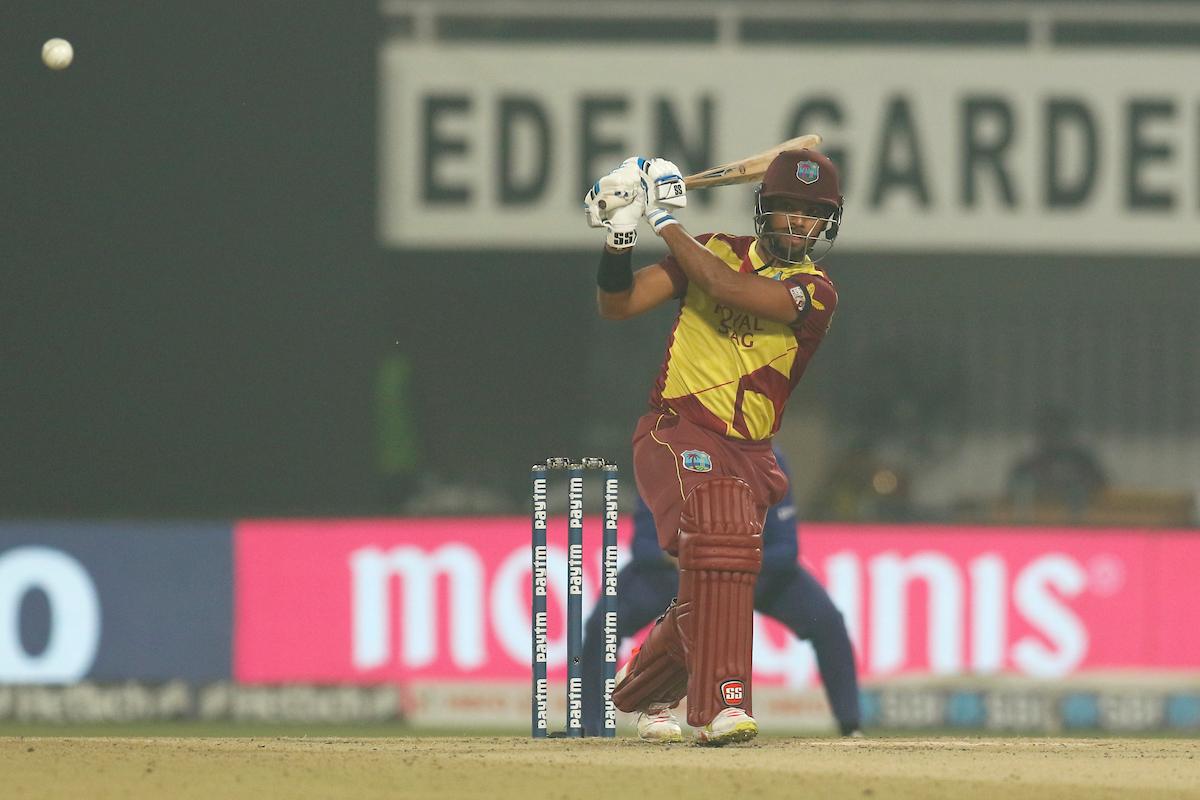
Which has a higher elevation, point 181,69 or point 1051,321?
point 181,69

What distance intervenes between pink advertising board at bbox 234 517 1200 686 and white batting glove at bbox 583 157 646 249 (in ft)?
15.8

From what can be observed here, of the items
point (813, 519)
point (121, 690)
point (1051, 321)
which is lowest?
point (121, 690)

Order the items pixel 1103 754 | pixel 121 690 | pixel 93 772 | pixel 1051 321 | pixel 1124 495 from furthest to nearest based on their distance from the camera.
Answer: pixel 1051 321 → pixel 1124 495 → pixel 121 690 → pixel 1103 754 → pixel 93 772

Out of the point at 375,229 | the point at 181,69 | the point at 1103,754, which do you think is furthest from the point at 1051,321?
the point at 1103,754

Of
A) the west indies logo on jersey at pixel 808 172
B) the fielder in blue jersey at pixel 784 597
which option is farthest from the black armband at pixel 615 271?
the fielder in blue jersey at pixel 784 597

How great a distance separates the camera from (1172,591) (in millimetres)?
11289

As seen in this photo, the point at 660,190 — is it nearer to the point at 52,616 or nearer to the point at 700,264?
the point at 700,264

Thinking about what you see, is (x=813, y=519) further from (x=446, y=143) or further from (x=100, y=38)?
(x=100, y=38)

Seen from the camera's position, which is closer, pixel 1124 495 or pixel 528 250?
pixel 1124 495

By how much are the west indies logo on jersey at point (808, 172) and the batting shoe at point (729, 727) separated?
138cm

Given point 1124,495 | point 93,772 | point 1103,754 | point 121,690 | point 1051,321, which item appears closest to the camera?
point 93,772

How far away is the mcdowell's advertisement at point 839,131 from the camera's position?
46.1ft

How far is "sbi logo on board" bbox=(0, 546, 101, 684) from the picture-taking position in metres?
11.1

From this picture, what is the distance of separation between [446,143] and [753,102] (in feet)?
5.57
